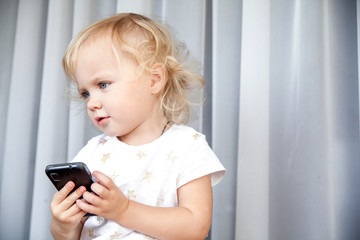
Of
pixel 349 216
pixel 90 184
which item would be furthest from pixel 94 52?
pixel 349 216

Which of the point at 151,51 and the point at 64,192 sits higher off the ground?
the point at 151,51

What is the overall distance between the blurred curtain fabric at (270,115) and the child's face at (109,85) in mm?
352

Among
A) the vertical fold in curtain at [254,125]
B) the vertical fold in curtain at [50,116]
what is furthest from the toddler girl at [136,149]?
the vertical fold in curtain at [50,116]

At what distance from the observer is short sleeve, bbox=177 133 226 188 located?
77 cm

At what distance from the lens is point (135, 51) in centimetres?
80

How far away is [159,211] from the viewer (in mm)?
728

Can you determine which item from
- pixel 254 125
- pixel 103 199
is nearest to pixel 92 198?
pixel 103 199

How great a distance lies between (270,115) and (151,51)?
1.59 ft

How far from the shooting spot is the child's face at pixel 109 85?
0.77 m

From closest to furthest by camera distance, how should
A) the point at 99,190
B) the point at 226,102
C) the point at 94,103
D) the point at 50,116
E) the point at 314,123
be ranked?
the point at 99,190
the point at 94,103
the point at 314,123
the point at 226,102
the point at 50,116

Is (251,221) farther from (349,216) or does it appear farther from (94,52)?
(94,52)

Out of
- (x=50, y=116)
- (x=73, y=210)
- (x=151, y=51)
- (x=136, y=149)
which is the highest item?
(x=151, y=51)

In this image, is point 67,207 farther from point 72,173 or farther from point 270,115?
point 270,115

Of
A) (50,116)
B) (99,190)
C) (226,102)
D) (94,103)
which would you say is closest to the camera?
(99,190)
